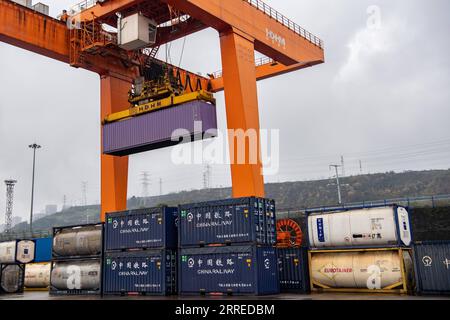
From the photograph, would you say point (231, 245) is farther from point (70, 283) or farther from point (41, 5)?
point (41, 5)

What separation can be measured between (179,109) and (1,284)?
14.0 metres

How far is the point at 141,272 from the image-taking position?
1877 centimetres

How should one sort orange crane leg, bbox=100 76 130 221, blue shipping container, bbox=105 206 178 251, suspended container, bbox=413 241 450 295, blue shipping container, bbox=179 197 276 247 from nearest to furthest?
suspended container, bbox=413 241 450 295
blue shipping container, bbox=179 197 276 247
blue shipping container, bbox=105 206 178 251
orange crane leg, bbox=100 76 130 221

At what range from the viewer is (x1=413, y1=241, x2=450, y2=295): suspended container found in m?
15.5

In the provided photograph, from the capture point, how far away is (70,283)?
21.0 meters

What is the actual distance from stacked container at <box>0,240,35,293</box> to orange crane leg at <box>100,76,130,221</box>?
513 centimetres

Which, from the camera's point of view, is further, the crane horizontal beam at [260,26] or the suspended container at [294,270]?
the crane horizontal beam at [260,26]

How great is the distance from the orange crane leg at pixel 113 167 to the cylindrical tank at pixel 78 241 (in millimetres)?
7284

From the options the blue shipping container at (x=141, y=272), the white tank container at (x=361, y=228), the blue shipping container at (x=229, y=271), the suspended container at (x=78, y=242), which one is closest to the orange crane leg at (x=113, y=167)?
the suspended container at (x=78, y=242)

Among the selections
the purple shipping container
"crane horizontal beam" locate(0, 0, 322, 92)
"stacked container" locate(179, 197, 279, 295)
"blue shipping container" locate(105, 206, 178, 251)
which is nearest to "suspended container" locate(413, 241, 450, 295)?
"stacked container" locate(179, 197, 279, 295)

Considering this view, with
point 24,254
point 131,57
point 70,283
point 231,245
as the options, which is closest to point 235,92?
point 131,57

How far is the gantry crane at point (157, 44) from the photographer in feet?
83.3

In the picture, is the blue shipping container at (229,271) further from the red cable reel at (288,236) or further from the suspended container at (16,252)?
the suspended container at (16,252)

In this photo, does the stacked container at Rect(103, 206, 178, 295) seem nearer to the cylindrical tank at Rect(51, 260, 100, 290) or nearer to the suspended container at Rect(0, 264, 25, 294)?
the cylindrical tank at Rect(51, 260, 100, 290)
